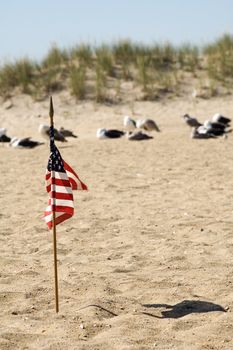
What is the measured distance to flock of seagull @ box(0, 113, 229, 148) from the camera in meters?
14.4

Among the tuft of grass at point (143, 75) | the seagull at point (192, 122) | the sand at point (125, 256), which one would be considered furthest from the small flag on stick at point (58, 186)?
the tuft of grass at point (143, 75)

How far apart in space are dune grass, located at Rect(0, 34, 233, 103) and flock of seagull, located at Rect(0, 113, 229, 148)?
3.91 metres

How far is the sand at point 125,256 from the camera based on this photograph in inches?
185

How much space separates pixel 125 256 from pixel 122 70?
15.6m

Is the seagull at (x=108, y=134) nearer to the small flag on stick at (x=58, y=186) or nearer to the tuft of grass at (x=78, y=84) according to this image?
the tuft of grass at (x=78, y=84)

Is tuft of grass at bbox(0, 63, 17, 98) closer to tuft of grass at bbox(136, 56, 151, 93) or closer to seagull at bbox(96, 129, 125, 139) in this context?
tuft of grass at bbox(136, 56, 151, 93)

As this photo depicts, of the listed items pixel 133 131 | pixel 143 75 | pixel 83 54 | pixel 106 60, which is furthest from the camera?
pixel 83 54

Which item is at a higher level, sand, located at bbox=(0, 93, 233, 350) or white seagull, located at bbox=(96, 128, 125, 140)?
white seagull, located at bbox=(96, 128, 125, 140)

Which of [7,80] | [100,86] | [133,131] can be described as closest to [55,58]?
[7,80]

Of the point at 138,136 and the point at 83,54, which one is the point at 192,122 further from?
the point at 83,54

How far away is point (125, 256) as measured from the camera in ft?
21.1

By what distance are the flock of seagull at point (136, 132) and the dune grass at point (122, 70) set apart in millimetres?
3914

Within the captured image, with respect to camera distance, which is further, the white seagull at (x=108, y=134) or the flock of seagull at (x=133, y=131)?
the white seagull at (x=108, y=134)

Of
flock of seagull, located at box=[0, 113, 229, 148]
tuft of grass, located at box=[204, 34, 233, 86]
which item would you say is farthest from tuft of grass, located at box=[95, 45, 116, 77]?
flock of seagull, located at box=[0, 113, 229, 148]
